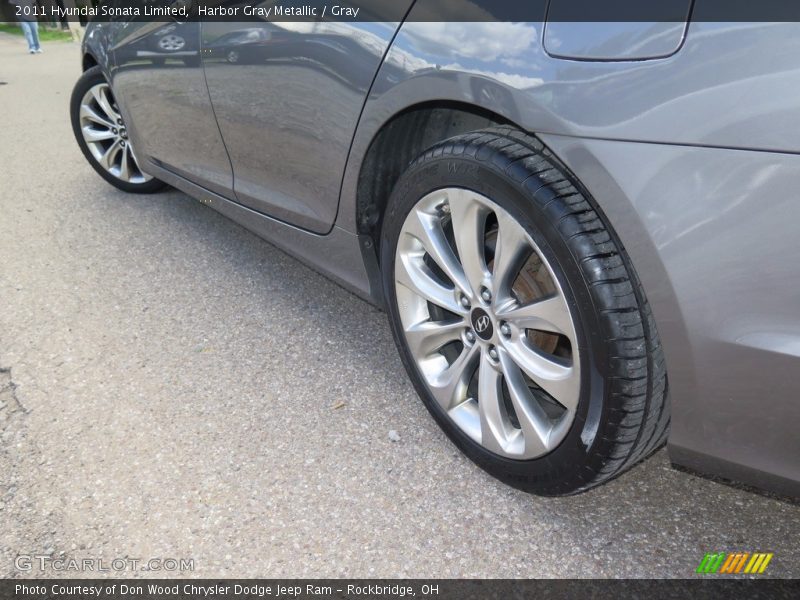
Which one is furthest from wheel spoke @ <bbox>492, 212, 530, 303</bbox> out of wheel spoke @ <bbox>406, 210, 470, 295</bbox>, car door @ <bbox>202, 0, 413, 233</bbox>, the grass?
the grass

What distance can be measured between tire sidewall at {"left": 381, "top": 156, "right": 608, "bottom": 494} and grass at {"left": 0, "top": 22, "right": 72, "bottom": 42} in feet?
62.6

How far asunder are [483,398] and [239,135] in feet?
4.54

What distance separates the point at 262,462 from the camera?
210 centimetres

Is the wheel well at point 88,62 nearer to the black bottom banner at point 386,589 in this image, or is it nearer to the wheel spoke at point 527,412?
the black bottom banner at point 386,589

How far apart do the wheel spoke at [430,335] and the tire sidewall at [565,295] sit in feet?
0.54

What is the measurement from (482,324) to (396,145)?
61cm

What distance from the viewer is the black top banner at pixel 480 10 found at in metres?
1.21

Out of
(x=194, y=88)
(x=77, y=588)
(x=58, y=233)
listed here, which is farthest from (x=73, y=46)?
(x=77, y=588)

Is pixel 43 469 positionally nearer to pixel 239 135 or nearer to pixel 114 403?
pixel 114 403

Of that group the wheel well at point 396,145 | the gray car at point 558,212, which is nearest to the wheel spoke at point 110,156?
the gray car at point 558,212

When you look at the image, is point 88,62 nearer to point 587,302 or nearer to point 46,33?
point 587,302

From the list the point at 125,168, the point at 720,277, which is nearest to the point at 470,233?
the point at 720,277

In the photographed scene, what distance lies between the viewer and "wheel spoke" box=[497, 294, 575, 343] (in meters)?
1.59

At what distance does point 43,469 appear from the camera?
209 cm
